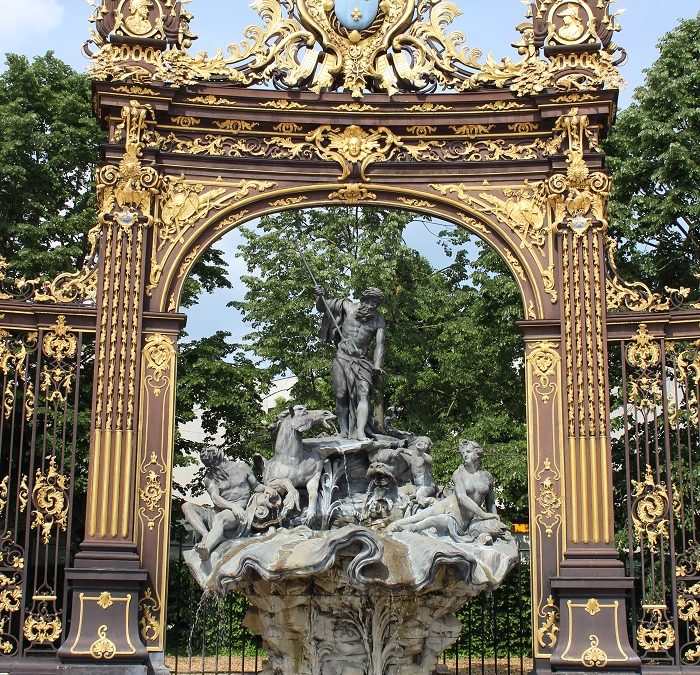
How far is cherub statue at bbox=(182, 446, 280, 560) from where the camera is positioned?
475 inches

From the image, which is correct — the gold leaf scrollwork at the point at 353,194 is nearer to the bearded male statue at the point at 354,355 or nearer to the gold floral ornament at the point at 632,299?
the bearded male statue at the point at 354,355

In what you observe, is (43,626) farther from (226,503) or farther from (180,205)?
(180,205)

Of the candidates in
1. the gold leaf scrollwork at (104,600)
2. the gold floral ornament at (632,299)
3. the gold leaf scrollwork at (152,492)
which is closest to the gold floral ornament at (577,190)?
the gold floral ornament at (632,299)

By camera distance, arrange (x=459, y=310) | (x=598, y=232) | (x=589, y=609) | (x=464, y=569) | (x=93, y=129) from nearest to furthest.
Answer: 1. (x=464, y=569)
2. (x=589, y=609)
3. (x=598, y=232)
4. (x=93, y=129)
5. (x=459, y=310)

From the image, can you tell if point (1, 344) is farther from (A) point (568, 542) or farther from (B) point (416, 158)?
(A) point (568, 542)

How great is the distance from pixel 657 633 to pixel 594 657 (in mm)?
783

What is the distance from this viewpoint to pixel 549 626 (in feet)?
39.8

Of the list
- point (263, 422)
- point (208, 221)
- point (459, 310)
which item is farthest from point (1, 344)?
point (459, 310)

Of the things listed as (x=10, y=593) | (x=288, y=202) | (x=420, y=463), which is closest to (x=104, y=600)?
(x=10, y=593)

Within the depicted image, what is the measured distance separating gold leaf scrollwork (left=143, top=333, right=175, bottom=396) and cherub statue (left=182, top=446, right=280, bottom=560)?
2.91 feet

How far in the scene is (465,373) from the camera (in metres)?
21.0

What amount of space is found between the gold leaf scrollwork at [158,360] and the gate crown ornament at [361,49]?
289 cm

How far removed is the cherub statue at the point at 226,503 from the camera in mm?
12070

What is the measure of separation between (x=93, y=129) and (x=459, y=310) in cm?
757
